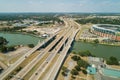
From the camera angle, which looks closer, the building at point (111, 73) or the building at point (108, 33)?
the building at point (111, 73)

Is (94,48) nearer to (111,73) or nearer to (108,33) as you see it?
(108,33)

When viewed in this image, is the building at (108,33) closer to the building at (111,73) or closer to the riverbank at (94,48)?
the riverbank at (94,48)

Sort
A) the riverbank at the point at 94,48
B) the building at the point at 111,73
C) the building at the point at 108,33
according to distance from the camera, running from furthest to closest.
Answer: the building at the point at 108,33 < the riverbank at the point at 94,48 < the building at the point at 111,73

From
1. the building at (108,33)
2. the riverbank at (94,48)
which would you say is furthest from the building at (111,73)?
the building at (108,33)

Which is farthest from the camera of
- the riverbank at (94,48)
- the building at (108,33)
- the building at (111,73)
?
the building at (108,33)

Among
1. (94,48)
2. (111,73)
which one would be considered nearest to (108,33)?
(94,48)

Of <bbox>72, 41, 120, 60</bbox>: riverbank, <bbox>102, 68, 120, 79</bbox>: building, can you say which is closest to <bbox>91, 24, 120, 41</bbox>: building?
<bbox>72, 41, 120, 60</bbox>: riverbank

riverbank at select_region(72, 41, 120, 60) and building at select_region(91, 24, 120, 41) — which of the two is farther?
building at select_region(91, 24, 120, 41)

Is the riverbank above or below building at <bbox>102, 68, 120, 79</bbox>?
below

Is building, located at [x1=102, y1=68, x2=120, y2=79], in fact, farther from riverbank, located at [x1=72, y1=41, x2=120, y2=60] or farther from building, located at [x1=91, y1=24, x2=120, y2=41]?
building, located at [x1=91, y1=24, x2=120, y2=41]

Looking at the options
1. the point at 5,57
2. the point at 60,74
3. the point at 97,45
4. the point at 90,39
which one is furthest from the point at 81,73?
the point at 90,39

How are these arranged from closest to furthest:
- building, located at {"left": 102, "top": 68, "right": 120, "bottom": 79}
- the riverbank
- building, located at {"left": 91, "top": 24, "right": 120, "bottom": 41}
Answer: building, located at {"left": 102, "top": 68, "right": 120, "bottom": 79} < the riverbank < building, located at {"left": 91, "top": 24, "right": 120, "bottom": 41}

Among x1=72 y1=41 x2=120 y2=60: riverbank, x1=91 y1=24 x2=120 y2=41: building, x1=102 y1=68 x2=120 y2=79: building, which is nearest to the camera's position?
x1=102 y1=68 x2=120 y2=79: building
